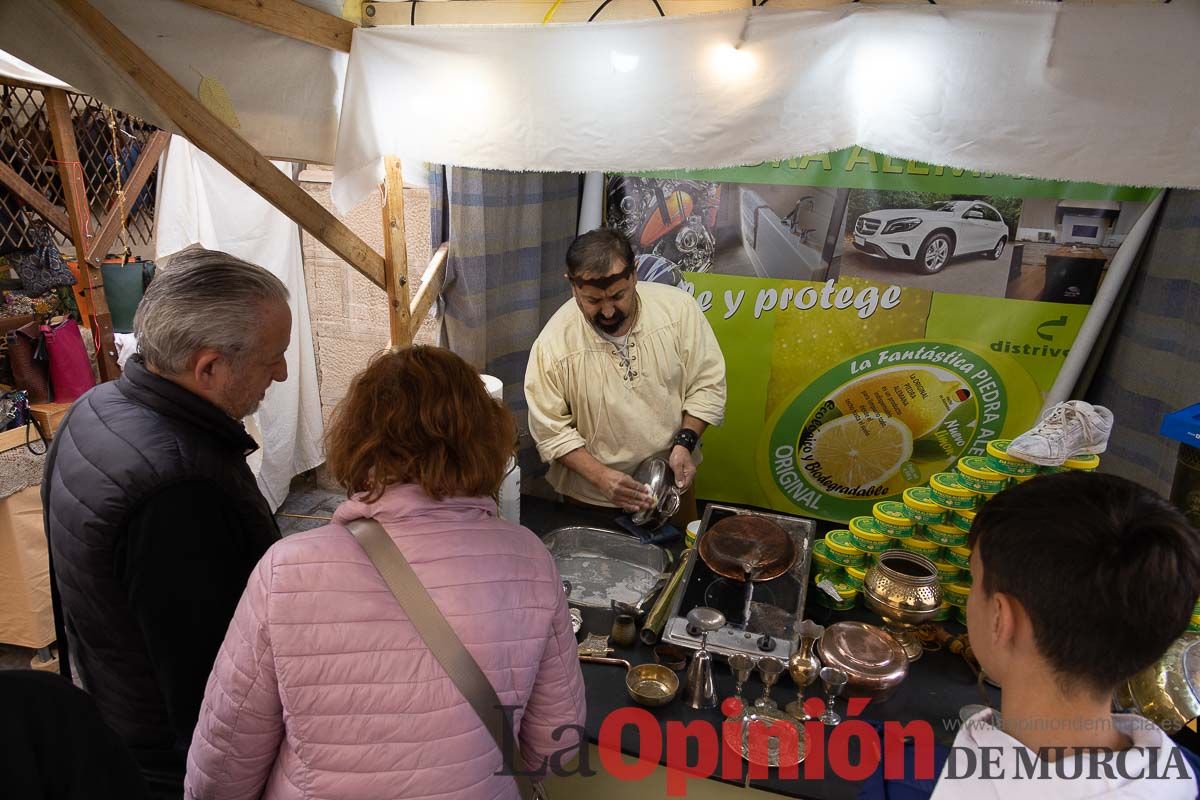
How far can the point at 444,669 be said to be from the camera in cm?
114

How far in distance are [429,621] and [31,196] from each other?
4.54 metres

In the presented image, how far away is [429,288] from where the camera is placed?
126 inches

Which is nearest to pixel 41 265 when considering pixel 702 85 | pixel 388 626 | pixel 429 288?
pixel 429 288

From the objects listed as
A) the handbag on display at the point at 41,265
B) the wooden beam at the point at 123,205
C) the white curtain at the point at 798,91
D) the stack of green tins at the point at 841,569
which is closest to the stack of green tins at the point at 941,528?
the stack of green tins at the point at 841,569

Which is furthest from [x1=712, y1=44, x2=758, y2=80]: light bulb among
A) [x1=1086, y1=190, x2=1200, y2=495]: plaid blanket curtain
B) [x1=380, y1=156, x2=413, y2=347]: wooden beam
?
[x1=1086, y1=190, x2=1200, y2=495]: plaid blanket curtain

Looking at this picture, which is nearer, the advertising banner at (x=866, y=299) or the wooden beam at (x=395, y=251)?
the wooden beam at (x=395, y=251)

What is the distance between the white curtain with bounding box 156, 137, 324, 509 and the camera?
393cm

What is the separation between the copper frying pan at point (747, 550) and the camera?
2.09 meters

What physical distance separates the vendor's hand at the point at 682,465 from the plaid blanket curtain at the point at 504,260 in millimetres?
1163

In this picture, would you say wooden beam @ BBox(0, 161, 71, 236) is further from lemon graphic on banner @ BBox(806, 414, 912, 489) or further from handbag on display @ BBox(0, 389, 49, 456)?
lemon graphic on banner @ BBox(806, 414, 912, 489)

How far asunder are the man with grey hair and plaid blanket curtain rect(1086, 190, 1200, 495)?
3339 millimetres

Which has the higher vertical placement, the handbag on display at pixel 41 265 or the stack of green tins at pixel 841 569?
the handbag on display at pixel 41 265

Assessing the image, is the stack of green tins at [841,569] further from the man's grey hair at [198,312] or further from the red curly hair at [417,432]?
the man's grey hair at [198,312]

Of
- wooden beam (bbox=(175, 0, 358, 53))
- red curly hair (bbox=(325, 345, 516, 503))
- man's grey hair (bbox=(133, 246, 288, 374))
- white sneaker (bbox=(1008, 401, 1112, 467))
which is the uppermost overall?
wooden beam (bbox=(175, 0, 358, 53))
